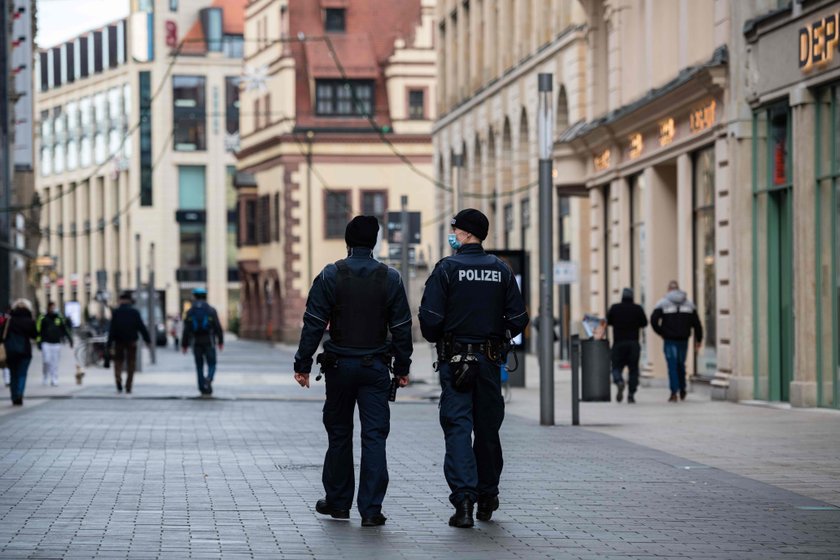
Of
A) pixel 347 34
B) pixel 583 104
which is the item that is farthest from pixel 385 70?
pixel 583 104

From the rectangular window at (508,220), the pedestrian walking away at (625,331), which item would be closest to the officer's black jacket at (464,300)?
the pedestrian walking away at (625,331)

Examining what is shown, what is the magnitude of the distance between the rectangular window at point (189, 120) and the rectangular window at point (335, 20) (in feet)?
103

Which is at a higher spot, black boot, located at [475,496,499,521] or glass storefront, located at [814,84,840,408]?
glass storefront, located at [814,84,840,408]

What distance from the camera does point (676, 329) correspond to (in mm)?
26641

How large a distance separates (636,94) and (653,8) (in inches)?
76.2

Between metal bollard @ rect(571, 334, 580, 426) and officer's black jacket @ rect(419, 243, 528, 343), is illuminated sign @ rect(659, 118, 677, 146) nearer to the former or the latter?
metal bollard @ rect(571, 334, 580, 426)

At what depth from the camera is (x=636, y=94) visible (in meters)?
33.7

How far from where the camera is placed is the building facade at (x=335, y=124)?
82.3 metres

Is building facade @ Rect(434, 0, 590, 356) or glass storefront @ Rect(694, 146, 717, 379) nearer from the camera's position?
glass storefront @ Rect(694, 146, 717, 379)

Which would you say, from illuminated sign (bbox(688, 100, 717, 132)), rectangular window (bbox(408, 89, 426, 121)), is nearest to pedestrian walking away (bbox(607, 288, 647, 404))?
illuminated sign (bbox(688, 100, 717, 132))

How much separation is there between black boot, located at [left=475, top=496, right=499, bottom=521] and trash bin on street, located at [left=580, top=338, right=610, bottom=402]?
10.3m

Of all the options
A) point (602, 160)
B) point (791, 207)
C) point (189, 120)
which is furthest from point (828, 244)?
point (189, 120)

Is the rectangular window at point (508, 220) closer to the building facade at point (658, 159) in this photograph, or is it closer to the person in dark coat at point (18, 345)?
the building facade at point (658, 159)

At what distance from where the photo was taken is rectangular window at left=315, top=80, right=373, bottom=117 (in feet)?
273
